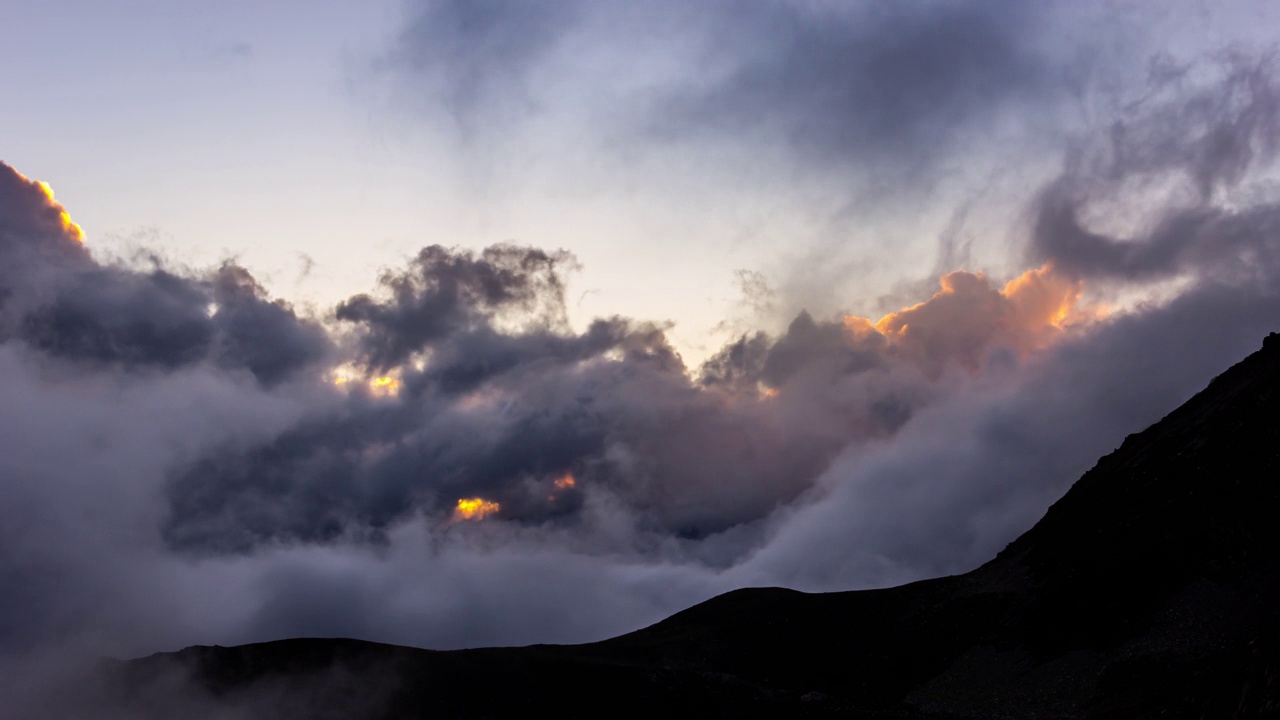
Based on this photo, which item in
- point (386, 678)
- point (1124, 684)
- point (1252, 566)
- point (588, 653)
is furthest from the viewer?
point (588, 653)

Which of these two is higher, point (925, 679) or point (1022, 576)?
point (1022, 576)

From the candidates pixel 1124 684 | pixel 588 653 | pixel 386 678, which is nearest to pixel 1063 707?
pixel 1124 684

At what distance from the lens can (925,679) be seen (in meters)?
157

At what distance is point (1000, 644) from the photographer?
516 ft

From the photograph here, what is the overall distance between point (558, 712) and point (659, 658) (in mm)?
34987

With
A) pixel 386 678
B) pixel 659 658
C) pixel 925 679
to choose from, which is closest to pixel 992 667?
pixel 925 679

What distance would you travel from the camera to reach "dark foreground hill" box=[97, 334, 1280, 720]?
445ft

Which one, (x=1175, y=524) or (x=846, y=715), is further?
(x=1175, y=524)

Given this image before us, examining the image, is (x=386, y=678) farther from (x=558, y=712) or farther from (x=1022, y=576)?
(x=1022, y=576)

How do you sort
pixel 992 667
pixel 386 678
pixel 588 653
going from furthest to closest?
pixel 588 653
pixel 386 678
pixel 992 667

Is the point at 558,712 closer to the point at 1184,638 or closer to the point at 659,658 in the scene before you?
the point at 659,658

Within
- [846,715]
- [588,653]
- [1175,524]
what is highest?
[588,653]

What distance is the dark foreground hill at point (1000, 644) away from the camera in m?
136

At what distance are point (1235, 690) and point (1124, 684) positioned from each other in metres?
54.7
